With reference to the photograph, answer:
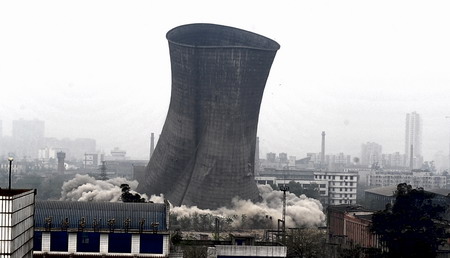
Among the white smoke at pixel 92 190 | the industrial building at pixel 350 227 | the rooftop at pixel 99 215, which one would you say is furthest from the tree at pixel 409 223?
the white smoke at pixel 92 190

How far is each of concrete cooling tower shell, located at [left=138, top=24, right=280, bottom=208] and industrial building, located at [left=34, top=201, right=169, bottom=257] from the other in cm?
4020

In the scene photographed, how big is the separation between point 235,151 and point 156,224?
136ft

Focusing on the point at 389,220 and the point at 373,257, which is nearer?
the point at 373,257

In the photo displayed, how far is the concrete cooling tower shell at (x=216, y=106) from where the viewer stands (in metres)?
78.2

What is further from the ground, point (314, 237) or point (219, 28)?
point (219, 28)

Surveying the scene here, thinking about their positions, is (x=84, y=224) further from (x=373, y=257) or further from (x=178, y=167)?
(x=178, y=167)

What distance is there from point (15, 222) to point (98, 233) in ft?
34.5

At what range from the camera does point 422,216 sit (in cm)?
5419

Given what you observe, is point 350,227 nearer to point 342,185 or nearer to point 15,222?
point 15,222

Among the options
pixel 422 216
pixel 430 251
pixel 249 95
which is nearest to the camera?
pixel 430 251

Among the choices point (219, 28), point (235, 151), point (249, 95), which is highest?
point (219, 28)

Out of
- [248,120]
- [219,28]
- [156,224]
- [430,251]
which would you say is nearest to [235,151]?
[248,120]

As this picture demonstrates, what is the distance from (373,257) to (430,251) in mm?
3404

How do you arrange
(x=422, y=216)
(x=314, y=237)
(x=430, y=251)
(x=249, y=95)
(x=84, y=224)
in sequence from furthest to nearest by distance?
1. (x=249, y=95)
2. (x=314, y=237)
3. (x=422, y=216)
4. (x=430, y=251)
5. (x=84, y=224)
